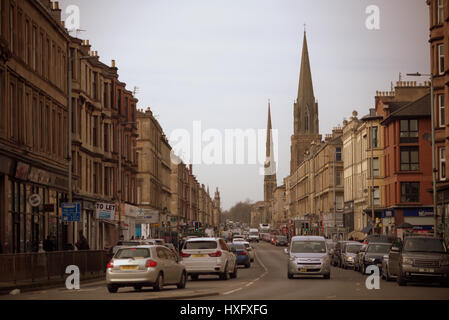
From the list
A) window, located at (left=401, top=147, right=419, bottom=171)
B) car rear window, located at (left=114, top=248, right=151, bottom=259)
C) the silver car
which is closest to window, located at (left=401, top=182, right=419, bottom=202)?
window, located at (left=401, top=147, right=419, bottom=171)

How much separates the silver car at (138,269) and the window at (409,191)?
51.4 m

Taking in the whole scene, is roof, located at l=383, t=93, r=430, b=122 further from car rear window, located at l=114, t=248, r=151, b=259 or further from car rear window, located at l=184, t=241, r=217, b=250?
car rear window, located at l=114, t=248, r=151, b=259

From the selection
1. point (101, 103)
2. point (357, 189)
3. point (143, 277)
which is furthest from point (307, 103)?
point (143, 277)

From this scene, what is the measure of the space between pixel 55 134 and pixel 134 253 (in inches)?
849

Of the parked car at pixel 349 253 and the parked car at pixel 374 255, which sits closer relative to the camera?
the parked car at pixel 374 255

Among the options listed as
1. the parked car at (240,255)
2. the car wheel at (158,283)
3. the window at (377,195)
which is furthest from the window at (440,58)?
the window at (377,195)

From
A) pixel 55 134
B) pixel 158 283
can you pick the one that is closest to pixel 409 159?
pixel 55 134

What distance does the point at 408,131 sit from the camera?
74438 mm

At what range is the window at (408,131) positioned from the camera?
74125mm

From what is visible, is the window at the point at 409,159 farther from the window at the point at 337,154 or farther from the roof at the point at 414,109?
the window at the point at 337,154

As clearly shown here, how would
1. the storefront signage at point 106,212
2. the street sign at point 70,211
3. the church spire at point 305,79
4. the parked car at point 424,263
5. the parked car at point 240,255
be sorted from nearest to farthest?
the parked car at point 424,263 < the street sign at point 70,211 < the storefront signage at point 106,212 < the parked car at point 240,255 < the church spire at point 305,79

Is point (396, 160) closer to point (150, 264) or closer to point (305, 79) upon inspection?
point (150, 264)
